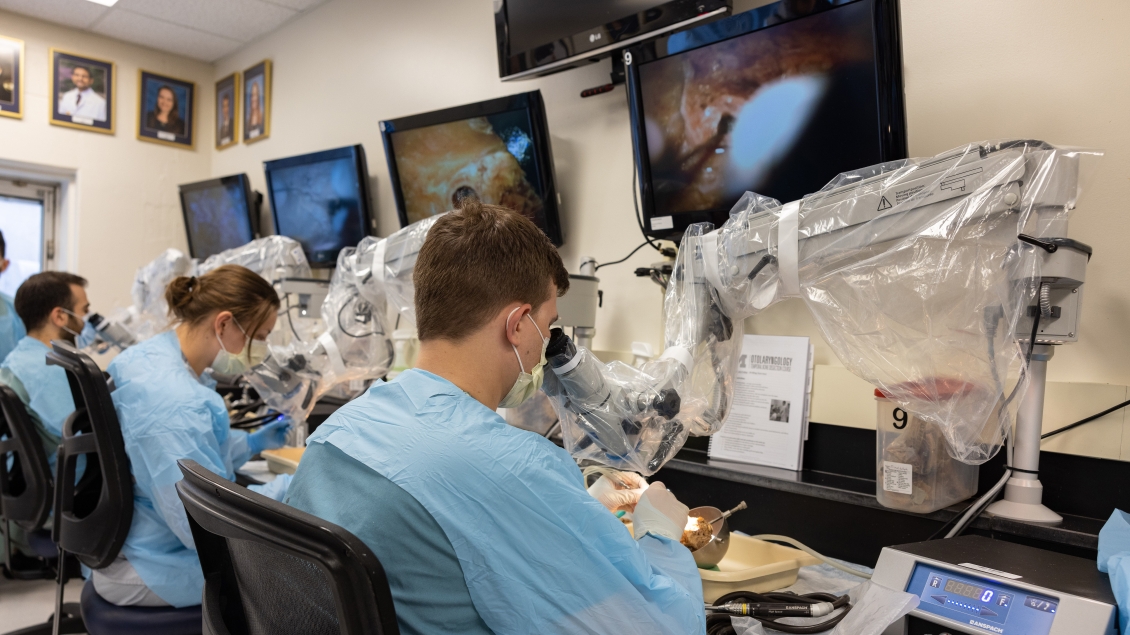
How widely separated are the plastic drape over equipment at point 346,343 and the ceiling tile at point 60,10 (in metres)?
2.83

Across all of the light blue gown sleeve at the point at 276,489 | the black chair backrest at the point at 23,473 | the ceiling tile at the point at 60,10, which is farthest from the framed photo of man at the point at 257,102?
the light blue gown sleeve at the point at 276,489

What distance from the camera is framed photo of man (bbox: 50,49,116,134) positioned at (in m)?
4.06

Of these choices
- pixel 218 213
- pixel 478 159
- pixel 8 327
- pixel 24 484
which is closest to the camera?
pixel 24 484

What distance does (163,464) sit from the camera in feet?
5.25

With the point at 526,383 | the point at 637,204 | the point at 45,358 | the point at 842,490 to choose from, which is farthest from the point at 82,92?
the point at 842,490

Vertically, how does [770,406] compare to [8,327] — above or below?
below

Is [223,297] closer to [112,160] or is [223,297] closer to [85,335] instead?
[85,335]

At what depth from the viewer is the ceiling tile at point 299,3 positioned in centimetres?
356

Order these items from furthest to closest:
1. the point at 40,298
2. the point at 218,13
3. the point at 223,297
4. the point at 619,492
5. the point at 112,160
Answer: the point at 112,160 → the point at 218,13 → the point at 40,298 → the point at 223,297 → the point at 619,492

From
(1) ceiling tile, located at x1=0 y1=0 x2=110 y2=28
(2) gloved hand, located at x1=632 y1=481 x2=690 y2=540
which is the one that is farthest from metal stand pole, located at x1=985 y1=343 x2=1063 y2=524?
(1) ceiling tile, located at x1=0 y1=0 x2=110 y2=28

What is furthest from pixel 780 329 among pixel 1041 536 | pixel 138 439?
pixel 138 439

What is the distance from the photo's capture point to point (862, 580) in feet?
4.60

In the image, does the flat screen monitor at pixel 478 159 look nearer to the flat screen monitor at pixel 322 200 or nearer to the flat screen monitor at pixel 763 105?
the flat screen monitor at pixel 322 200

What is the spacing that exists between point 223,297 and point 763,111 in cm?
154
